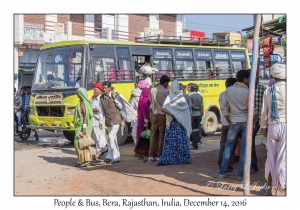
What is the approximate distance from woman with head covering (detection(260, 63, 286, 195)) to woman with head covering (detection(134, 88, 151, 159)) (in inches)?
143

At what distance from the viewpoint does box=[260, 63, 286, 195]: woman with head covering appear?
5895mm

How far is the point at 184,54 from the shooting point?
50.2 feet

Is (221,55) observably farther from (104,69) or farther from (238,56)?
(104,69)

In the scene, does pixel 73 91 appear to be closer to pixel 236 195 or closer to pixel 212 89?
pixel 212 89

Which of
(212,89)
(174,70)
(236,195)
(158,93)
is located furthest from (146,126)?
(212,89)

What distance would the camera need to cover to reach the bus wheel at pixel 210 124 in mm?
15184

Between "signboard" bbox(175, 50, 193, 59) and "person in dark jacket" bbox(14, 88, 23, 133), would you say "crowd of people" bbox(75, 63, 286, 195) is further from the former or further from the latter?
"signboard" bbox(175, 50, 193, 59)

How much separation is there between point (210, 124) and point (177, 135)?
6896 millimetres

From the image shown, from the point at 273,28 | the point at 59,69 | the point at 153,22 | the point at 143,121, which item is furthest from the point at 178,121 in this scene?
the point at 153,22

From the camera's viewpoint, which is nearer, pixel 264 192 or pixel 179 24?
pixel 264 192

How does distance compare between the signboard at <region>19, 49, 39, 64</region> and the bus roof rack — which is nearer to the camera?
the bus roof rack

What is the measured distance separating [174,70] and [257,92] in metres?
7.68

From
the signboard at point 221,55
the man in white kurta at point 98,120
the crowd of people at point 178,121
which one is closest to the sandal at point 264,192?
the crowd of people at point 178,121

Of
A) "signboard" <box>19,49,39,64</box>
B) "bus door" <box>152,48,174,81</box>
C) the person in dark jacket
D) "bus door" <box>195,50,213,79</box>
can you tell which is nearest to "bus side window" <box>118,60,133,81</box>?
"bus door" <box>152,48,174,81</box>
